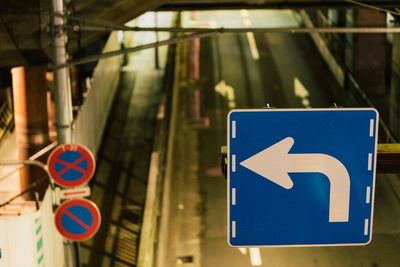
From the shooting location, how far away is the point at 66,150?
37.1 feet

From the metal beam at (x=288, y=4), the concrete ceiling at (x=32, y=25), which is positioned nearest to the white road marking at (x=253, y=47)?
the metal beam at (x=288, y=4)

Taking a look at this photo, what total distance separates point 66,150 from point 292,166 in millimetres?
5436

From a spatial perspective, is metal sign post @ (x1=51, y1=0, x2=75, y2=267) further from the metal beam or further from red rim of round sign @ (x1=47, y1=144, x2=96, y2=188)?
the metal beam

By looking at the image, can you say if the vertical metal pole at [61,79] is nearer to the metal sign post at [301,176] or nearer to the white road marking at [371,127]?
the metal sign post at [301,176]

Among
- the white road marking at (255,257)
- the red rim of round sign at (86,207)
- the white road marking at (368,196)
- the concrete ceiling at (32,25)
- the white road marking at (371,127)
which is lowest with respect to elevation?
the white road marking at (255,257)

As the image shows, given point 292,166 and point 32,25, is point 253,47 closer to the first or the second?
point 32,25

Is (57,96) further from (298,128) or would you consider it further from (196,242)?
(196,242)

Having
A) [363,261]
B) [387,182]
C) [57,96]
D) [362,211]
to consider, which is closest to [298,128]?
[362,211]

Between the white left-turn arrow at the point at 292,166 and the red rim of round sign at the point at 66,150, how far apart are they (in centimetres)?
520

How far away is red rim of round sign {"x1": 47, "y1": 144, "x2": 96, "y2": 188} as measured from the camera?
1131 centimetres

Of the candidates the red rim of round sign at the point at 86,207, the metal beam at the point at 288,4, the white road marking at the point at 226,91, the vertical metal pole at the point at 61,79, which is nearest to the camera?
the vertical metal pole at the point at 61,79

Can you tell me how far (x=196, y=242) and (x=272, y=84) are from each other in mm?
11351

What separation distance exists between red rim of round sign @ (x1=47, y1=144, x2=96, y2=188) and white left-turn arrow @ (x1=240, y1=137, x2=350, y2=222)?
17.1 feet

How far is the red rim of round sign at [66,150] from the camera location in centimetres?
1131
